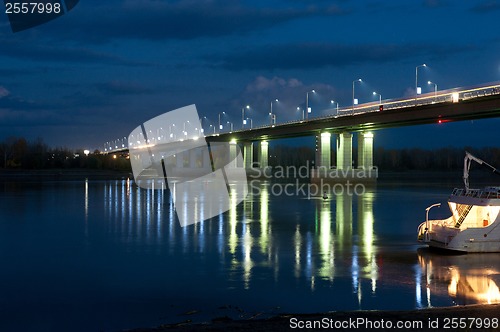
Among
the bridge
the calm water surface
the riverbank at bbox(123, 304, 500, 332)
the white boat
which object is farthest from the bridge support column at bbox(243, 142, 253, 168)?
the riverbank at bbox(123, 304, 500, 332)

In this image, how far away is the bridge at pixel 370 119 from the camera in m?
78.5

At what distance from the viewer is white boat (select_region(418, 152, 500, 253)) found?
1121 inches

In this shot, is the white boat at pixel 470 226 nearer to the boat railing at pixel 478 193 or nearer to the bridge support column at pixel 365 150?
the boat railing at pixel 478 193

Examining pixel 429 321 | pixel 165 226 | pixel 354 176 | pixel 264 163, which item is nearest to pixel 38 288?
pixel 429 321

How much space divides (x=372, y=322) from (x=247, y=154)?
160 m

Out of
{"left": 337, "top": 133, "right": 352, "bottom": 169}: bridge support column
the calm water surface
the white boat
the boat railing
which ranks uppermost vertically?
{"left": 337, "top": 133, "right": 352, "bottom": 169}: bridge support column

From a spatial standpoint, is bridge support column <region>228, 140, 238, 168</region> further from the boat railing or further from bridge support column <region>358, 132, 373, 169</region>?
the boat railing

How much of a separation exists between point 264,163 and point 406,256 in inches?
5387

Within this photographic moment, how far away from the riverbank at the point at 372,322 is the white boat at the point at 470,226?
1281cm

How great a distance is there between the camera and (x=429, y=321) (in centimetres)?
1451

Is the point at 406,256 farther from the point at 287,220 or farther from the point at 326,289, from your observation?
the point at 287,220

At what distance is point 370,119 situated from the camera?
104m

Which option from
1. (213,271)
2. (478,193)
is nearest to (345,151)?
(478,193)

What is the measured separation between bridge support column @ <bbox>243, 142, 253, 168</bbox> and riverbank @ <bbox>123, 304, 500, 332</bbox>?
509ft
